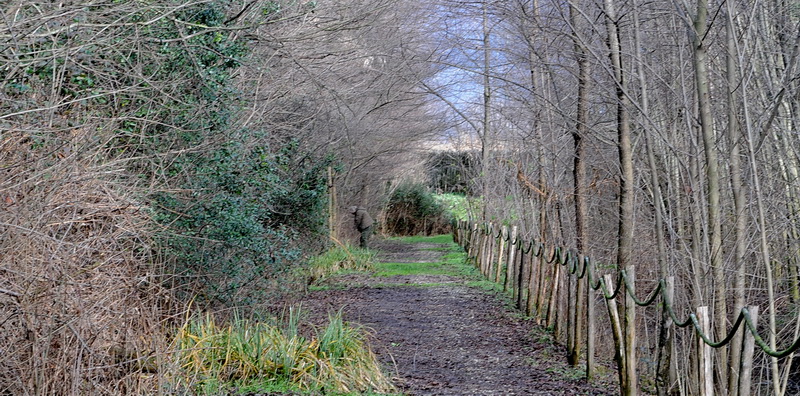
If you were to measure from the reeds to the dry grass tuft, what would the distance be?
3.30ft

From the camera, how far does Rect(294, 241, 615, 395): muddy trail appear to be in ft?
25.3

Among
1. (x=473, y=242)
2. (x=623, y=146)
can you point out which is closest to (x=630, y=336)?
(x=623, y=146)

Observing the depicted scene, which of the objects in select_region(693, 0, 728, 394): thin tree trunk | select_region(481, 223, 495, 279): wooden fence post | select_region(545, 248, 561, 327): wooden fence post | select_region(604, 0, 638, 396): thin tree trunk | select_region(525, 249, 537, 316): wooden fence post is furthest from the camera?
select_region(481, 223, 495, 279): wooden fence post

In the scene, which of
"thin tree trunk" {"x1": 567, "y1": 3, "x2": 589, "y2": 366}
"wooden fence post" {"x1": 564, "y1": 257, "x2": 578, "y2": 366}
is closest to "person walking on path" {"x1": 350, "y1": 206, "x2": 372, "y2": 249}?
"thin tree trunk" {"x1": 567, "y1": 3, "x2": 589, "y2": 366}

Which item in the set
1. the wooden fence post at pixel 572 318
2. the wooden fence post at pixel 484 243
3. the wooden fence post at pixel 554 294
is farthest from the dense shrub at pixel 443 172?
the wooden fence post at pixel 572 318

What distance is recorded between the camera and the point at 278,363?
7066 millimetres

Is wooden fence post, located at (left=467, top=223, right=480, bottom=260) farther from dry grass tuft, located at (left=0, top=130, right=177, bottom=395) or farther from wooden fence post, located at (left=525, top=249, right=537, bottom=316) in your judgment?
dry grass tuft, located at (left=0, top=130, right=177, bottom=395)

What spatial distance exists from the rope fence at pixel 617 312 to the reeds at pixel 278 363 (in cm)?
210

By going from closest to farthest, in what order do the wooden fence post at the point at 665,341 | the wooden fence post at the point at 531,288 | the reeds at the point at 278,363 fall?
the wooden fence post at the point at 665,341, the reeds at the point at 278,363, the wooden fence post at the point at 531,288

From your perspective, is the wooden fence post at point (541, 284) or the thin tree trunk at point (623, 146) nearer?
the thin tree trunk at point (623, 146)

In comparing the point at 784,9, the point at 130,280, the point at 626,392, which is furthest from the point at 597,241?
the point at 130,280

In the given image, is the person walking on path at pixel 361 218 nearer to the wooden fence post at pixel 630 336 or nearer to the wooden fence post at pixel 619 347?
the wooden fence post at pixel 619 347

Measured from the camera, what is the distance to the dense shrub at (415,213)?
33875mm

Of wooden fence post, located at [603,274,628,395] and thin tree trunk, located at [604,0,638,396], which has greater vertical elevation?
thin tree trunk, located at [604,0,638,396]
